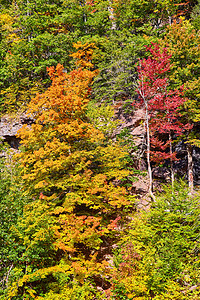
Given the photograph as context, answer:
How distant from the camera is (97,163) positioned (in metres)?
13.3

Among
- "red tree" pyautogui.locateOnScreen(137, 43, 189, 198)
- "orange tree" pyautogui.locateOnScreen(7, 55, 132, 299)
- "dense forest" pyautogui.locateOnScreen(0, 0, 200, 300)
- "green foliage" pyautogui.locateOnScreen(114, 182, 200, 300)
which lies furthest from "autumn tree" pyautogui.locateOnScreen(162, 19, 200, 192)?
"orange tree" pyautogui.locateOnScreen(7, 55, 132, 299)

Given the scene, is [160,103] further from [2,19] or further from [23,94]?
[2,19]

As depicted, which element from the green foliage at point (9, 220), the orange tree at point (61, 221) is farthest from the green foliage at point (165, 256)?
the green foliage at point (9, 220)

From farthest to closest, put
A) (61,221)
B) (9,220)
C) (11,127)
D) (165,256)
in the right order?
(11,127)
(61,221)
(9,220)
(165,256)

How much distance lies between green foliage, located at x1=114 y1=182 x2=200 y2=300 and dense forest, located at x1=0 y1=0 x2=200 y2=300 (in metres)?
0.06

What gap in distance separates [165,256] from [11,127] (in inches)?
567

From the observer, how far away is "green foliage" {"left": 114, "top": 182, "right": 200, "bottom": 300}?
22.8 feet

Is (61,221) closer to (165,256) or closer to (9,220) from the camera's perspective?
(9,220)

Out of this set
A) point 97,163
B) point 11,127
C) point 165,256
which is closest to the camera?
point 165,256

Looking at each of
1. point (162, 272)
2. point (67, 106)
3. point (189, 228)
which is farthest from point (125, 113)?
point (162, 272)

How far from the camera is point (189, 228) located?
759 cm

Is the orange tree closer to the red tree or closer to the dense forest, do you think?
the dense forest

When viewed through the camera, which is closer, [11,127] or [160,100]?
[160,100]

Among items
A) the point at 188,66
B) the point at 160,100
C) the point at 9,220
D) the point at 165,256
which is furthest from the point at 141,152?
the point at 9,220
